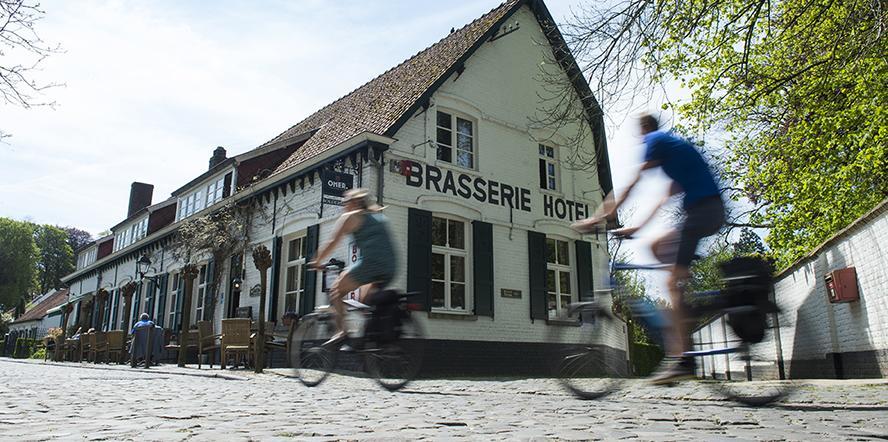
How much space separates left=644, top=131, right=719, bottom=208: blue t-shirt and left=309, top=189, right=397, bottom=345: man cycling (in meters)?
2.65

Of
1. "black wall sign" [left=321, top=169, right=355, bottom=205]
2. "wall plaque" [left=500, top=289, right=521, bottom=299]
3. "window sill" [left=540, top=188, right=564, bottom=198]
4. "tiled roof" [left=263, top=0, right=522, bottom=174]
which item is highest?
"tiled roof" [left=263, top=0, right=522, bottom=174]

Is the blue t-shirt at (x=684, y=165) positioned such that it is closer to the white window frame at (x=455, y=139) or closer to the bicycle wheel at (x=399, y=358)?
the bicycle wheel at (x=399, y=358)

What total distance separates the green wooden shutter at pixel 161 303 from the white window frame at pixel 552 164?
13691mm

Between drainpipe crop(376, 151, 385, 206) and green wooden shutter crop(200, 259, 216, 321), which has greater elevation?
drainpipe crop(376, 151, 385, 206)

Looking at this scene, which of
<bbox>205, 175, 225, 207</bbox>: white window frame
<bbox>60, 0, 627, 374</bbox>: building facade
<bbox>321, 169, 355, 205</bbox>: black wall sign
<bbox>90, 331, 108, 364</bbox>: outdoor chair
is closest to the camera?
<bbox>321, 169, 355, 205</bbox>: black wall sign

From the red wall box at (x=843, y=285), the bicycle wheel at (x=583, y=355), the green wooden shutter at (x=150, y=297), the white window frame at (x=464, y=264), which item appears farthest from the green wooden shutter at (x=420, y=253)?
the green wooden shutter at (x=150, y=297)

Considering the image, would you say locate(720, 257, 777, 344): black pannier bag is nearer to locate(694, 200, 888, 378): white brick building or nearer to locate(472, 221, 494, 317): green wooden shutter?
locate(694, 200, 888, 378): white brick building

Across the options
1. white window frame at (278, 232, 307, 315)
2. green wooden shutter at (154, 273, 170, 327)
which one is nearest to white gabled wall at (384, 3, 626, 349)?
white window frame at (278, 232, 307, 315)

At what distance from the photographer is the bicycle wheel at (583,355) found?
523 centimetres

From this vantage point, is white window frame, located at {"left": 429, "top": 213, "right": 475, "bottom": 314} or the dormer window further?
the dormer window

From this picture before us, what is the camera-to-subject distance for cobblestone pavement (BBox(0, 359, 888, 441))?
13.4 ft

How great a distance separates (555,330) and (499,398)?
2.24 metres

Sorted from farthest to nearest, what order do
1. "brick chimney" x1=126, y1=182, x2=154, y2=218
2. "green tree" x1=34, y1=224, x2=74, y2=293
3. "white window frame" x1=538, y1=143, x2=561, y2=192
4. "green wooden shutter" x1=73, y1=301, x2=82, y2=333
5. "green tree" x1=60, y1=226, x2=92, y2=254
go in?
"green tree" x1=60, y1=226, x2=92, y2=254 < "green tree" x1=34, y1=224, x2=74, y2=293 < "brick chimney" x1=126, y1=182, x2=154, y2=218 < "green wooden shutter" x1=73, y1=301, x2=82, y2=333 < "white window frame" x1=538, y1=143, x2=561, y2=192

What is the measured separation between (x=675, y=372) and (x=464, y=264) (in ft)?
33.8
